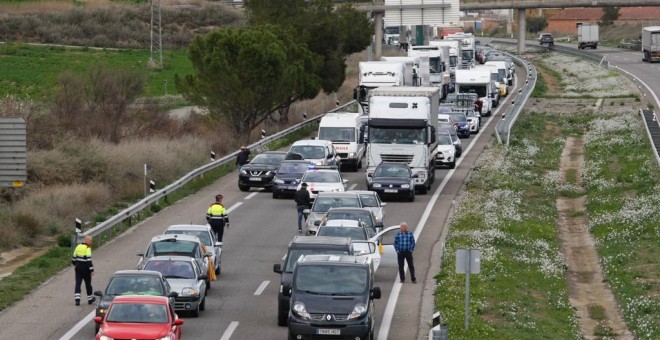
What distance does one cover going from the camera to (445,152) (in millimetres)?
54469

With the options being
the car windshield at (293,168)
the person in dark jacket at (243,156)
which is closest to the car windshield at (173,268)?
the car windshield at (293,168)

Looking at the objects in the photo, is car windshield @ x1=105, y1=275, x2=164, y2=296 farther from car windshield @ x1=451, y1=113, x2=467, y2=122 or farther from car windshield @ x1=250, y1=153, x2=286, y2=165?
car windshield @ x1=451, y1=113, x2=467, y2=122

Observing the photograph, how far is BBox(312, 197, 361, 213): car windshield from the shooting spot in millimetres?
36406

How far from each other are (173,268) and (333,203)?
1030 centimetres

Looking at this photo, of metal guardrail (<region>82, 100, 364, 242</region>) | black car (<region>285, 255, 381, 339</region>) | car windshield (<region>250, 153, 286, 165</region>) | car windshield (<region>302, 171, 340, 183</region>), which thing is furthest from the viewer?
car windshield (<region>250, 153, 286, 165</region>)

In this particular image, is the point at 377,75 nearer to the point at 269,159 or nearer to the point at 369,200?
the point at 269,159

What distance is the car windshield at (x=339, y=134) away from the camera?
54.5 m

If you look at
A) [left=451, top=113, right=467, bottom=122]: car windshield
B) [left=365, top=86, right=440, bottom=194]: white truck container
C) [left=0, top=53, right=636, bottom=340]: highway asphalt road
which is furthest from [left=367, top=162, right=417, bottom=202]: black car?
[left=451, top=113, right=467, bottom=122]: car windshield

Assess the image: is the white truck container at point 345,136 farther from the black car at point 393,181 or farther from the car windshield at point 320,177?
the car windshield at point 320,177

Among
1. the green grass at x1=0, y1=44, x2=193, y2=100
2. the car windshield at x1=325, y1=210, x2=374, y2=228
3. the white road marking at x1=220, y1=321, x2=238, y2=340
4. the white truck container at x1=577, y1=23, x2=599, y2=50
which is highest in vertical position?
the white truck container at x1=577, y1=23, x2=599, y2=50

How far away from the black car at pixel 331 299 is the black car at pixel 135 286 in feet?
7.89

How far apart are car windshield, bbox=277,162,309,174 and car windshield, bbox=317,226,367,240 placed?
47.2ft

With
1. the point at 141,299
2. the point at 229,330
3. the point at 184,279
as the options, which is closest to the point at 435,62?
the point at 184,279

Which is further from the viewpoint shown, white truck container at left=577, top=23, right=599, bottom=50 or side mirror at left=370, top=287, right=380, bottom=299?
white truck container at left=577, top=23, right=599, bottom=50
